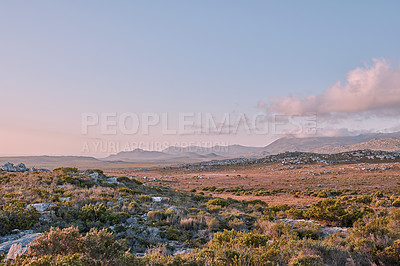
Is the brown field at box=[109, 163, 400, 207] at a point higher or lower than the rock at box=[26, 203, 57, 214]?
lower

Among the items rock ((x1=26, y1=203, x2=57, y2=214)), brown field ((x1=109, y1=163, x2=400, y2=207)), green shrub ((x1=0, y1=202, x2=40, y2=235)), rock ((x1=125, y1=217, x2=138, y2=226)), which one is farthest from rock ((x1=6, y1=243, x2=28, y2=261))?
brown field ((x1=109, y1=163, x2=400, y2=207))

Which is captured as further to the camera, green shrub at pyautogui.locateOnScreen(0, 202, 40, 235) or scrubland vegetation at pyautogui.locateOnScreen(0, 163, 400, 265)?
green shrub at pyautogui.locateOnScreen(0, 202, 40, 235)

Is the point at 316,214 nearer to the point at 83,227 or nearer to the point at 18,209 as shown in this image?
the point at 83,227

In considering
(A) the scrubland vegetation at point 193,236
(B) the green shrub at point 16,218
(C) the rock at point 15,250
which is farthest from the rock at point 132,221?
(C) the rock at point 15,250

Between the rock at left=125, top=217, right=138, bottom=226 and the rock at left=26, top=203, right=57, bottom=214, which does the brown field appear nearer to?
the rock at left=125, top=217, right=138, bottom=226

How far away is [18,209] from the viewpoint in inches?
392

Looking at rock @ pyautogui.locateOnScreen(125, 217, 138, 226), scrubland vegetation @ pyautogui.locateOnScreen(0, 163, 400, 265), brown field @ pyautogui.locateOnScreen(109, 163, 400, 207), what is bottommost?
brown field @ pyautogui.locateOnScreen(109, 163, 400, 207)

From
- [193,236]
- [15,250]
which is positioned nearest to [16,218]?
[15,250]

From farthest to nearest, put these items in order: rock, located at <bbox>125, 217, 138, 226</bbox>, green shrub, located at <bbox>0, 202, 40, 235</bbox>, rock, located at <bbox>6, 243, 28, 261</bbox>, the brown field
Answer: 1. the brown field
2. rock, located at <bbox>125, 217, 138, 226</bbox>
3. green shrub, located at <bbox>0, 202, 40, 235</bbox>
4. rock, located at <bbox>6, 243, 28, 261</bbox>

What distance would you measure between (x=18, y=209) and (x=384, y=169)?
62.9m

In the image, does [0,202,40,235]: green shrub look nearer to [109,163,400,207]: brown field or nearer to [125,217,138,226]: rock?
[125,217,138,226]: rock

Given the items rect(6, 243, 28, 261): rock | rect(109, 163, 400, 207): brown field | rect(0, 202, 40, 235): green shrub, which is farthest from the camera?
rect(109, 163, 400, 207): brown field

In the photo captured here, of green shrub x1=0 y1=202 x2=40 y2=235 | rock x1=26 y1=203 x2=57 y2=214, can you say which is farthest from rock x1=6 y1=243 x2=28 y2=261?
rock x1=26 y1=203 x2=57 y2=214

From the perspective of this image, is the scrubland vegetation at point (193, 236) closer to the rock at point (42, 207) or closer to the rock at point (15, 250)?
the rock at point (42, 207)
